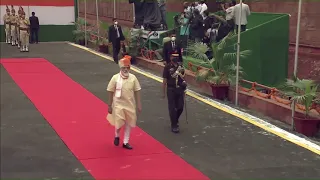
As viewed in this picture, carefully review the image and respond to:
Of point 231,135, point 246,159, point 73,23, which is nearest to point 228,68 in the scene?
point 231,135

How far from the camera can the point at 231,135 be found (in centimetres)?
924

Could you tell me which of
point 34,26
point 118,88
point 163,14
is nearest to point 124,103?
point 118,88

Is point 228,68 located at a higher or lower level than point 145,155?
higher

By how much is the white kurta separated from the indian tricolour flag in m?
21.7

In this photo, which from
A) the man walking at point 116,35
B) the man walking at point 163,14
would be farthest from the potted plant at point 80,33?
the man walking at point 116,35

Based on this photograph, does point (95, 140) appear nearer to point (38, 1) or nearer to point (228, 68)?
point (228, 68)

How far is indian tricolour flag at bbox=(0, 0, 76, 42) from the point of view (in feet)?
93.5

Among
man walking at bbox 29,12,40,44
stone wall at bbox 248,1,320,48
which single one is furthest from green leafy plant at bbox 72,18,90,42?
stone wall at bbox 248,1,320,48

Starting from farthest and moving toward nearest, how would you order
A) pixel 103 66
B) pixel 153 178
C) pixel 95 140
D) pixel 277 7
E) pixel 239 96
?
pixel 103 66
pixel 277 7
pixel 239 96
pixel 95 140
pixel 153 178

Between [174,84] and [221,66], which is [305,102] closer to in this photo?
[174,84]

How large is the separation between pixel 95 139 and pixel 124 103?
3.76 ft

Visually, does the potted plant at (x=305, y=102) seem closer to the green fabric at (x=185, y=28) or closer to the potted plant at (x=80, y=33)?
the green fabric at (x=185, y=28)

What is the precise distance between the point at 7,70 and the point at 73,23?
12306mm

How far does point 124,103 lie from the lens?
8.07 meters
